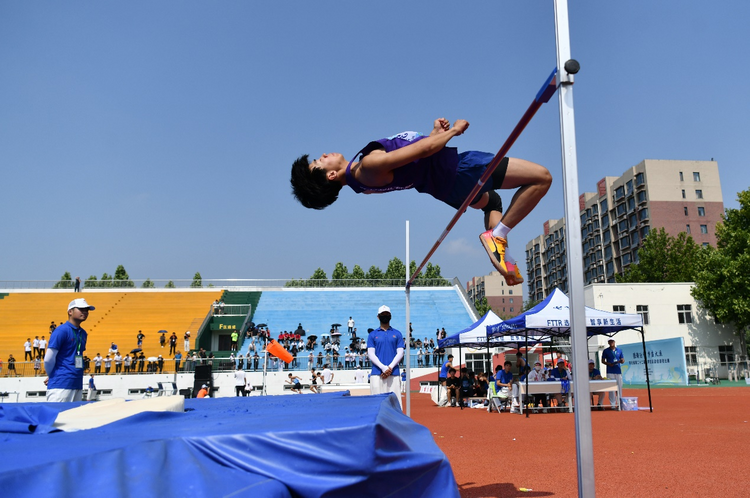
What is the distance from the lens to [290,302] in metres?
30.0

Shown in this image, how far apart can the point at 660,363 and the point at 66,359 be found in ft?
70.4

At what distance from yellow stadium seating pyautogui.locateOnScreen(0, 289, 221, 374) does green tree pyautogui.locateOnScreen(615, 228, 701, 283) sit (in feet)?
92.0

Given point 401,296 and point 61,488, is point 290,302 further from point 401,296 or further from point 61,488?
point 61,488

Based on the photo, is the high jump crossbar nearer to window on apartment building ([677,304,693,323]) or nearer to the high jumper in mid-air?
the high jumper in mid-air

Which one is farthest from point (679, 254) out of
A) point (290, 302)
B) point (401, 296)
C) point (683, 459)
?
point (683, 459)

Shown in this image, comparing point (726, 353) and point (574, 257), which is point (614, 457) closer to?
point (574, 257)

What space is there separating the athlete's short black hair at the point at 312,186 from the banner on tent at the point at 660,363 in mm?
19561

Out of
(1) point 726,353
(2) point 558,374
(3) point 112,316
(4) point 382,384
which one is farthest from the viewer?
(1) point 726,353

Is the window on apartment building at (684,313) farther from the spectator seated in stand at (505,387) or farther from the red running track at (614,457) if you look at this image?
the red running track at (614,457)

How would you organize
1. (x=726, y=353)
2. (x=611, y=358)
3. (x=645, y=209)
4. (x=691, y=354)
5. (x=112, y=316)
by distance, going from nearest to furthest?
1. (x=611, y=358)
2. (x=112, y=316)
3. (x=726, y=353)
4. (x=691, y=354)
5. (x=645, y=209)

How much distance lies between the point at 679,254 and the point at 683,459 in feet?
124

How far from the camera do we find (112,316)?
27266 millimetres

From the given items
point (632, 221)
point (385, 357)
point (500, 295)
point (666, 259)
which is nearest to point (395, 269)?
point (632, 221)

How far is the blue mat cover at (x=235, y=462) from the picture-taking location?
4.42 ft
